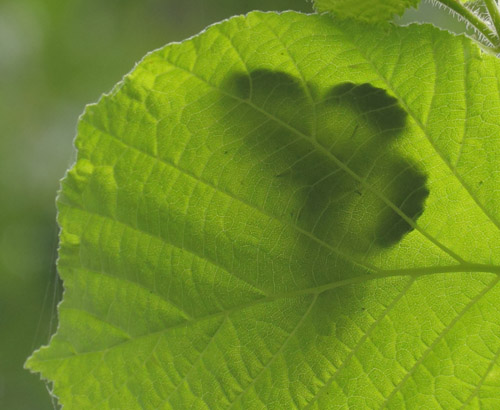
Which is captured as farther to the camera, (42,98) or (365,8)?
(42,98)

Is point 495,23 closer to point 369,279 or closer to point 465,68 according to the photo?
point 465,68

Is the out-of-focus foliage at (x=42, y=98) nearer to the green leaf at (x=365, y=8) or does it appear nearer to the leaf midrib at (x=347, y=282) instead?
the leaf midrib at (x=347, y=282)

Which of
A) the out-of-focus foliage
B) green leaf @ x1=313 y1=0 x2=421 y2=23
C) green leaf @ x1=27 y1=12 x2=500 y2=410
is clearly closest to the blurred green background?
the out-of-focus foliage

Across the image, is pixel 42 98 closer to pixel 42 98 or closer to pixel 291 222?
pixel 42 98

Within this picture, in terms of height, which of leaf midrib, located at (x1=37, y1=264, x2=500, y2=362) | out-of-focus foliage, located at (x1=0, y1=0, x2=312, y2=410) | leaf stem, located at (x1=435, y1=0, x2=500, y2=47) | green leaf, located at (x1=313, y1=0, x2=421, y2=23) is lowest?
out-of-focus foliage, located at (x1=0, y1=0, x2=312, y2=410)

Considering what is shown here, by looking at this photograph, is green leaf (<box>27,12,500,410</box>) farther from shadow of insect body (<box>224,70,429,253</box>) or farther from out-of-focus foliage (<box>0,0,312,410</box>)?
out-of-focus foliage (<box>0,0,312,410</box>)

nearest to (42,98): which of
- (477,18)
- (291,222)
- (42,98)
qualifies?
(42,98)
